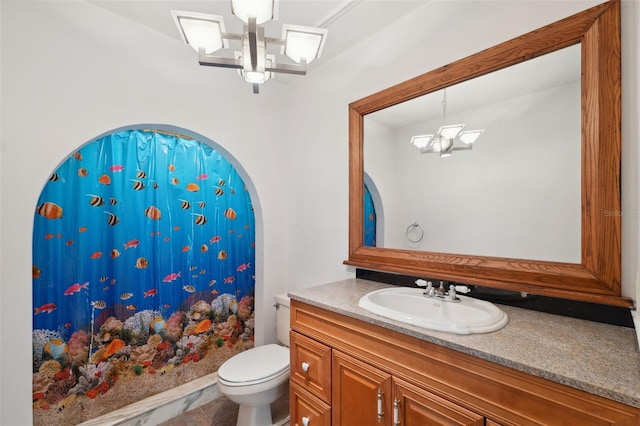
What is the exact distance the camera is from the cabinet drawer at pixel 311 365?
1.31 m

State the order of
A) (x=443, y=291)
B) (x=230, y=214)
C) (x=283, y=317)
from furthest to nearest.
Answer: (x=230, y=214)
(x=283, y=317)
(x=443, y=291)

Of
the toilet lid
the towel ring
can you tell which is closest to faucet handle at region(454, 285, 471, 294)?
the towel ring

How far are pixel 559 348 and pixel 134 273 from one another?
2522mm

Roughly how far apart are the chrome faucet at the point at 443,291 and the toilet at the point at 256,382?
1.01m

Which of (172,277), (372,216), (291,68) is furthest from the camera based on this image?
(172,277)

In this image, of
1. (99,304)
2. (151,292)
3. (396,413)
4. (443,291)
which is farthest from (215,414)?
(443,291)

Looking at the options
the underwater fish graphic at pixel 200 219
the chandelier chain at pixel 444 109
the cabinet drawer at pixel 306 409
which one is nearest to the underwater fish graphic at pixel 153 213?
the underwater fish graphic at pixel 200 219

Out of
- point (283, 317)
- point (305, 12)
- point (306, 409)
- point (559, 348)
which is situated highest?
point (305, 12)

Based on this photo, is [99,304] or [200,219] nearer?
[99,304]

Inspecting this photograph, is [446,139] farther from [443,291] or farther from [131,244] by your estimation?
[131,244]

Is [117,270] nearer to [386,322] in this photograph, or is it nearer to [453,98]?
[386,322]

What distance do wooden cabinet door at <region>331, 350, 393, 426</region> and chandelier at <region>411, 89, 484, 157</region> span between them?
1.08 meters

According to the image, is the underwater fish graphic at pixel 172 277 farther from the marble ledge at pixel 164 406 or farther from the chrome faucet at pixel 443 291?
the chrome faucet at pixel 443 291

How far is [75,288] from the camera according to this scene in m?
1.94
